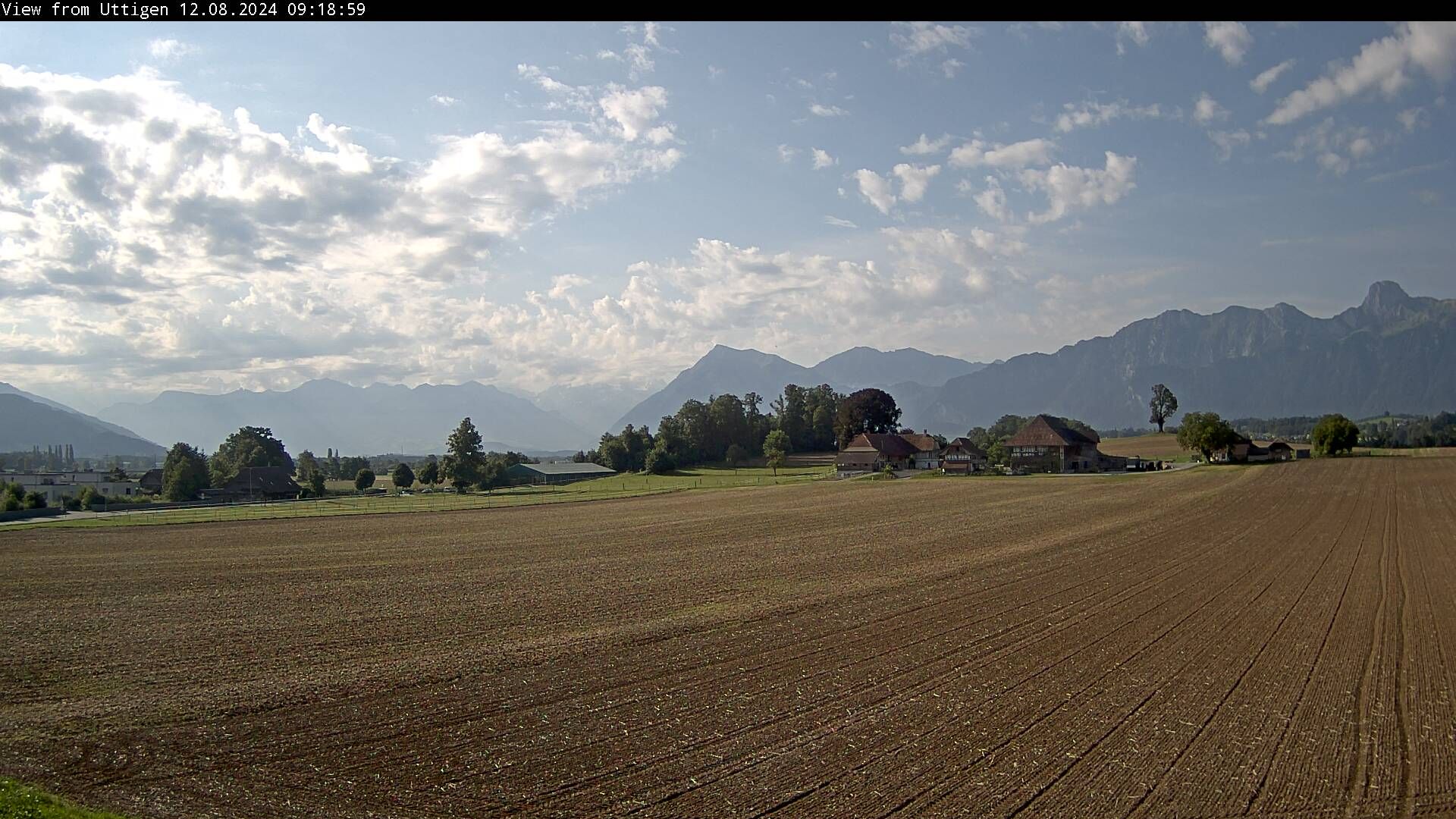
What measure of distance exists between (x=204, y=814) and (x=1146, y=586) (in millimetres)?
21000

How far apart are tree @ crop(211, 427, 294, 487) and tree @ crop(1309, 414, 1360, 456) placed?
5227 inches

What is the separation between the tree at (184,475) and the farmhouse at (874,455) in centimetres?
7427

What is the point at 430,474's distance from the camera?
109125mm

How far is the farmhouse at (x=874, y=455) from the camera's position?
106 metres

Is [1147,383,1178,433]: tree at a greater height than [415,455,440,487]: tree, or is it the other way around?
[1147,383,1178,433]: tree

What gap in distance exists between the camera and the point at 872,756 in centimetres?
1058

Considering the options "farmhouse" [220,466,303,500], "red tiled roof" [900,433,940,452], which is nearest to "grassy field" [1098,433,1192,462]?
"red tiled roof" [900,433,940,452]

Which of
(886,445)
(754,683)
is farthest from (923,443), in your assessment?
(754,683)

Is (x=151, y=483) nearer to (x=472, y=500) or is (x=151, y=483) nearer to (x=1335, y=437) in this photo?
(x=472, y=500)

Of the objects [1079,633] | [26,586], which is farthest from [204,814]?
[26,586]

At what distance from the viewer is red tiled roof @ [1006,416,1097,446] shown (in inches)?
3903

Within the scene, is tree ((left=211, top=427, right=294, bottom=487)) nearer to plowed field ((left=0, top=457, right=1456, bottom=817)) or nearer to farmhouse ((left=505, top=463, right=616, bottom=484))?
farmhouse ((left=505, top=463, right=616, bottom=484))

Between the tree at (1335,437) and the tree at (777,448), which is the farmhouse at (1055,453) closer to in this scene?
the tree at (1335,437)

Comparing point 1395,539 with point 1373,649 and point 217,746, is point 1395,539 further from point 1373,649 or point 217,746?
point 217,746
